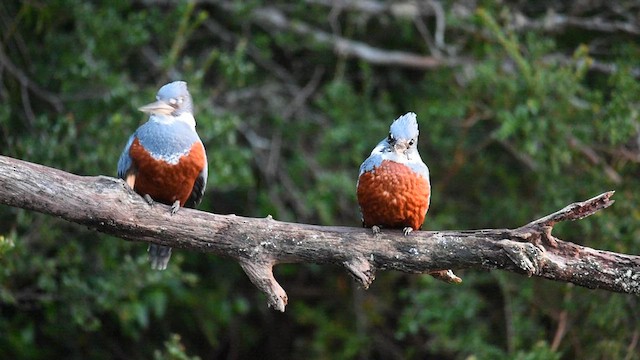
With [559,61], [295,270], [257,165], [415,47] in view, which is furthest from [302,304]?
[559,61]

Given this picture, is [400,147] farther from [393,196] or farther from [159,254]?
[159,254]

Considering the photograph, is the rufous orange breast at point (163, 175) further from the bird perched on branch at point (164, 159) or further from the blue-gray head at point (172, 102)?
the blue-gray head at point (172, 102)

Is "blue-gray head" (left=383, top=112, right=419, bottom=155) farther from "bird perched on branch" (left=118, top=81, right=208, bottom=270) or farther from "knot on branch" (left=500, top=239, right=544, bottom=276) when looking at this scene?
"bird perched on branch" (left=118, top=81, right=208, bottom=270)

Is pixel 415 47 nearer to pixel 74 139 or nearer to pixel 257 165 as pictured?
pixel 257 165

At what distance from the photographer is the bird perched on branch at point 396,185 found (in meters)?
3.99

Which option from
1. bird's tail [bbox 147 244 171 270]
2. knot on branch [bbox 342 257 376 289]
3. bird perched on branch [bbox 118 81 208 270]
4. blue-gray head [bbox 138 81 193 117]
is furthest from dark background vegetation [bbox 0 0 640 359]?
knot on branch [bbox 342 257 376 289]

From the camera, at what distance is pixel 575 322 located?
5.77m

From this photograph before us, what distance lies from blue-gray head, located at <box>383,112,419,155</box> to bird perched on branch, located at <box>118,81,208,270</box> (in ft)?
3.26

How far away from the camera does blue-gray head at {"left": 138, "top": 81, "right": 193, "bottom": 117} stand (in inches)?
173

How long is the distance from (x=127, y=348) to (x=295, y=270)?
5.16 ft

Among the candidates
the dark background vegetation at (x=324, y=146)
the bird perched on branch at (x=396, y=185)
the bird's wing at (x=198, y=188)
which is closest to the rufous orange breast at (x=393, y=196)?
the bird perched on branch at (x=396, y=185)

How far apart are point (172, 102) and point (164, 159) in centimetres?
38

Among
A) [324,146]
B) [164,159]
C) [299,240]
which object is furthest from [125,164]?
[324,146]

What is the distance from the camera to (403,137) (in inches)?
163
